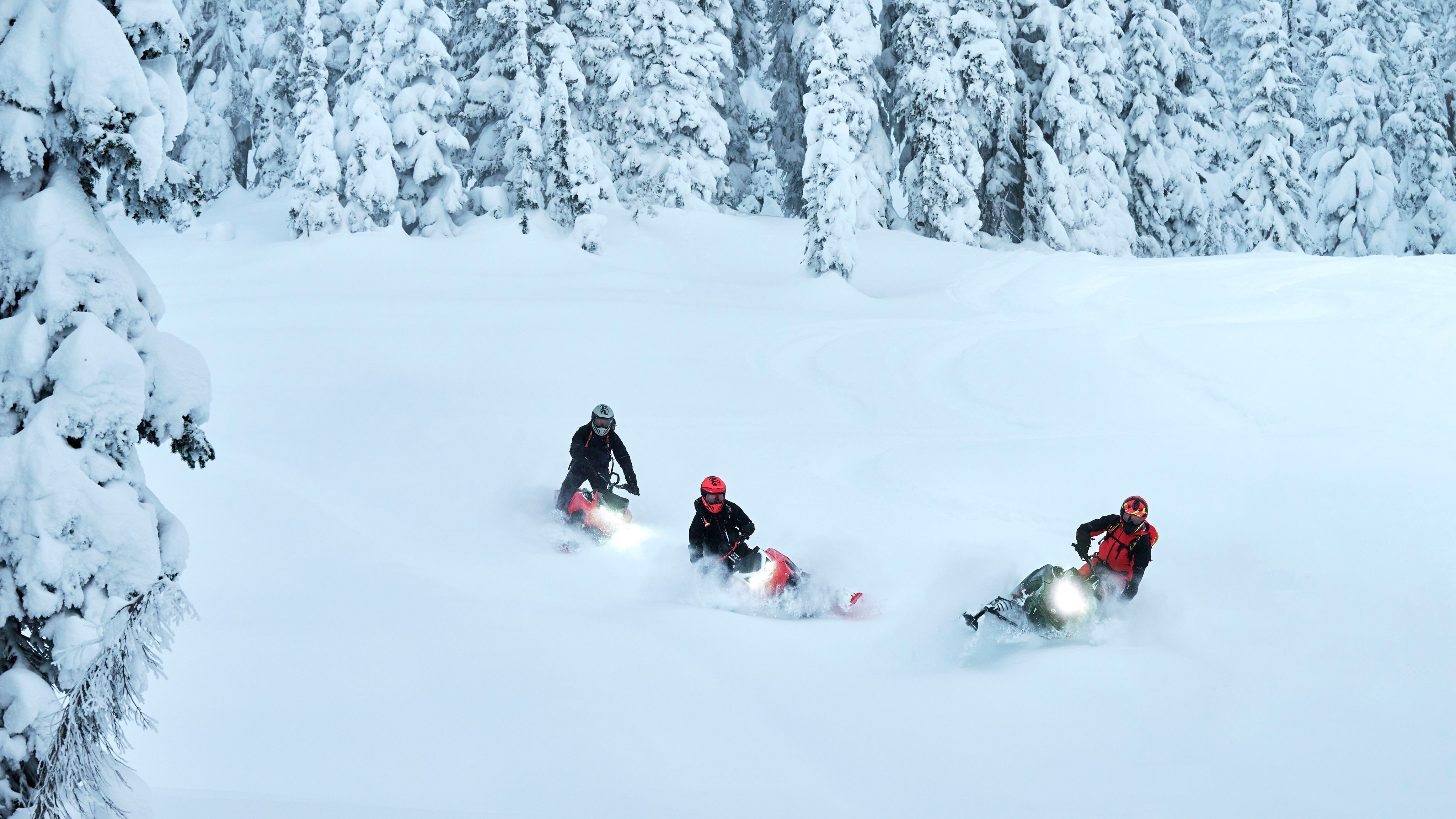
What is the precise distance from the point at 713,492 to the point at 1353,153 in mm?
32276

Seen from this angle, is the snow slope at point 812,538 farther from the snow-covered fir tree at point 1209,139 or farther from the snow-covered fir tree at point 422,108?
the snow-covered fir tree at point 1209,139

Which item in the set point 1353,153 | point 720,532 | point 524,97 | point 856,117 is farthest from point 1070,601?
point 1353,153

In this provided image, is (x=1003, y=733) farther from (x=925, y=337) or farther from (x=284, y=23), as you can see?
(x=284, y=23)

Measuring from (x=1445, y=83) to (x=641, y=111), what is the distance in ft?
98.3

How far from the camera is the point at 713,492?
9.39m

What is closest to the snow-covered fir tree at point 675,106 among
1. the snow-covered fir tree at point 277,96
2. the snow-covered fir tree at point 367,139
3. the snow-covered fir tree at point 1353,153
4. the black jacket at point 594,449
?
the snow-covered fir tree at point 367,139

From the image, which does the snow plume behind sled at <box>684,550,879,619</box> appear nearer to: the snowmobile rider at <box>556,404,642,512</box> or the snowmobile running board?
the snowmobile running board

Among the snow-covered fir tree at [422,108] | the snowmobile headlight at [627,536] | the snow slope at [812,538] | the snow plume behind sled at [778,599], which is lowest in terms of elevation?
the snowmobile headlight at [627,536]

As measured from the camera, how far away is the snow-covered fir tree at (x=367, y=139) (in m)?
23.7

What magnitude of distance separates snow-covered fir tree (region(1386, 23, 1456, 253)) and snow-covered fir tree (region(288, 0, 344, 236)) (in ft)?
111

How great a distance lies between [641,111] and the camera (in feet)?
90.9

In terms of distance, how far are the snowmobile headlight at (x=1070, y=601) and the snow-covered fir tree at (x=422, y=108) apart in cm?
2105

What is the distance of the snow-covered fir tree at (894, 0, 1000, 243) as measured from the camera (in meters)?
26.2

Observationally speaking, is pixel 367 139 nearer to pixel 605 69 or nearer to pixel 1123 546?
pixel 605 69
